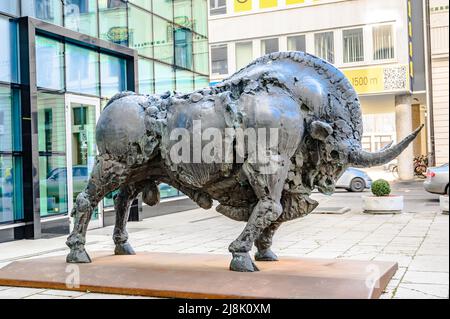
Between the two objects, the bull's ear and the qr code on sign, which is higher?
the qr code on sign

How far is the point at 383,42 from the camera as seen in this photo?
19.8 meters

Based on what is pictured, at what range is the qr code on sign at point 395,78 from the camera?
19.0 m

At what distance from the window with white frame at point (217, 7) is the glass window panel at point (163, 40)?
337 cm

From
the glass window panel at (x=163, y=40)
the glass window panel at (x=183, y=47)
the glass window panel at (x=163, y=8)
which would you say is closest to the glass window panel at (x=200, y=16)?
the glass window panel at (x=183, y=47)

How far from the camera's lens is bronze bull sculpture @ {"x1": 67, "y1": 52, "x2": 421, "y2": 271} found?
15.1ft

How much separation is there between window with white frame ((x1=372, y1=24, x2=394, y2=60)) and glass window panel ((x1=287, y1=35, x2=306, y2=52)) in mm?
2803

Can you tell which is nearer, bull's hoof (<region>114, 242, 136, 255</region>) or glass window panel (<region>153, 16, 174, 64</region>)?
bull's hoof (<region>114, 242, 136, 255</region>)

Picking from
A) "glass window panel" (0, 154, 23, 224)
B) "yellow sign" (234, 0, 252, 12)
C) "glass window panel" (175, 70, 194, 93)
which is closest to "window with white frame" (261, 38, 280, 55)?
"yellow sign" (234, 0, 252, 12)

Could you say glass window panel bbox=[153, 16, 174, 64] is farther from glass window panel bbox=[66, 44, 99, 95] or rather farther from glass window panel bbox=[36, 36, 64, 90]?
glass window panel bbox=[36, 36, 64, 90]

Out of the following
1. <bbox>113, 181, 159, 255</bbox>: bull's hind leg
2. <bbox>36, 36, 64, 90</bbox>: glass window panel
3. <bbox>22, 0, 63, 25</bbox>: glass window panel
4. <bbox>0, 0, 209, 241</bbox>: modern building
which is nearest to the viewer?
<bbox>113, 181, 159, 255</bbox>: bull's hind leg

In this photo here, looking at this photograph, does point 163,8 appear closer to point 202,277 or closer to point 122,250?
point 122,250

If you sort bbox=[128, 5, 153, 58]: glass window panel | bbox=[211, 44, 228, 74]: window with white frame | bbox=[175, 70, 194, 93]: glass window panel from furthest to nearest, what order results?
1. bbox=[211, 44, 228, 74]: window with white frame
2. bbox=[175, 70, 194, 93]: glass window panel
3. bbox=[128, 5, 153, 58]: glass window panel

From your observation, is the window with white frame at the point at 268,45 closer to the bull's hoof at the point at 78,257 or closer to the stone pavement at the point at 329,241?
the stone pavement at the point at 329,241
